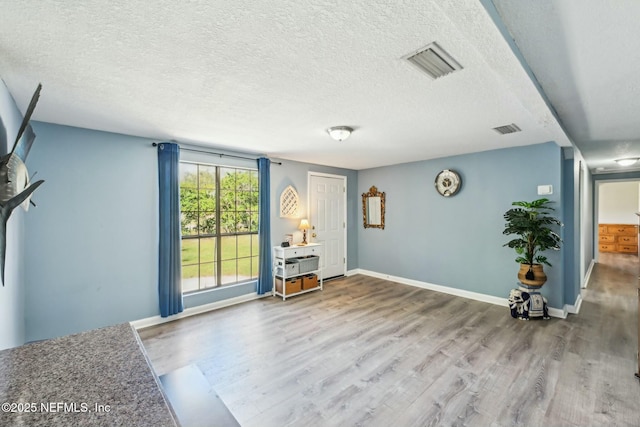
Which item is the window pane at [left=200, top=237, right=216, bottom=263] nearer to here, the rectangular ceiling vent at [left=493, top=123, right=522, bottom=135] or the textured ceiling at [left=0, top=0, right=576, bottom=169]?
the textured ceiling at [left=0, top=0, right=576, bottom=169]

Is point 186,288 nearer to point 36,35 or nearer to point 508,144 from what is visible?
point 36,35

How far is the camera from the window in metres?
3.90

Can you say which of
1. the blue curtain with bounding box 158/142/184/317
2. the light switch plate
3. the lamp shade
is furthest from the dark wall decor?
the light switch plate

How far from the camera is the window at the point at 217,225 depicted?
3.90 meters

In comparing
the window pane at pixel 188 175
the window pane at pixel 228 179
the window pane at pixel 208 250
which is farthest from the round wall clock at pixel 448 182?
the window pane at pixel 188 175

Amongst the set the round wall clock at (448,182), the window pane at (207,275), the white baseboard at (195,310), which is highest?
the round wall clock at (448,182)

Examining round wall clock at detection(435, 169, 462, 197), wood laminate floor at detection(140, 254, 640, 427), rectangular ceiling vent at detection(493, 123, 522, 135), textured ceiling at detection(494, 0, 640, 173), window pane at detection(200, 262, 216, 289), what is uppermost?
textured ceiling at detection(494, 0, 640, 173)

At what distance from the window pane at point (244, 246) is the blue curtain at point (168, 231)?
1010 mm

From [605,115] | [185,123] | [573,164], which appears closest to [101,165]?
[185,123]

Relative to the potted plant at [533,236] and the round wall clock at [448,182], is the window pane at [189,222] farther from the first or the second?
the potted plant at [533,236]

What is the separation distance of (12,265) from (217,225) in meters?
2.16

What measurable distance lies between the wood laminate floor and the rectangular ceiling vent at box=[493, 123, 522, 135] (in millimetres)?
2394

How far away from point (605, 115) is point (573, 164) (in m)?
1.24

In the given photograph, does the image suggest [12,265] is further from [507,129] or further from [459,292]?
[459,292]
